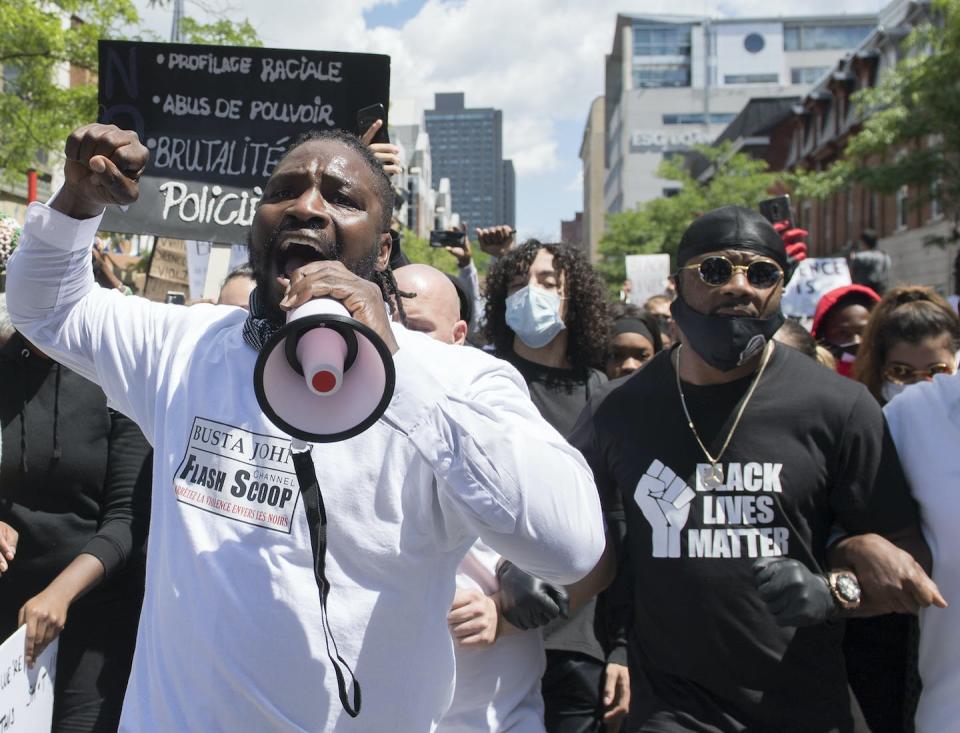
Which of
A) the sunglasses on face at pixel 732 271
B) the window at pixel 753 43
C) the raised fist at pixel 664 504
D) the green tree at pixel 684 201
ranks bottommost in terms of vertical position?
the raised fist at pixel 664 504

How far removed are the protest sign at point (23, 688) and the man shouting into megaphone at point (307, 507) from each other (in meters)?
1.00

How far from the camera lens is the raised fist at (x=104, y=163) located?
1.89 meters

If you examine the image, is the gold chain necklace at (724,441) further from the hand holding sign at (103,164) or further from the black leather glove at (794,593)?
the hand holding sign at (103,164)

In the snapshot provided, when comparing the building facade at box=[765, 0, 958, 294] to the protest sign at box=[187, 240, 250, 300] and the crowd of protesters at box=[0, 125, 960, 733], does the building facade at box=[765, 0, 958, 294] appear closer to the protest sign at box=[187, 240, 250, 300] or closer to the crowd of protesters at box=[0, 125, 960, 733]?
the protest sign at box=[187, 240, 250, 300]

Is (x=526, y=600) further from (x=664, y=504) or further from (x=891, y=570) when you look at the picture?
(x=891, y=570)

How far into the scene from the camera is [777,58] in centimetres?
8594

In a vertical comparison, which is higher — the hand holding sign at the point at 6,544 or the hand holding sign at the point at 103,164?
the hand holding sign at the point at 103,164

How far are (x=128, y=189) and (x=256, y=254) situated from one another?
258mm

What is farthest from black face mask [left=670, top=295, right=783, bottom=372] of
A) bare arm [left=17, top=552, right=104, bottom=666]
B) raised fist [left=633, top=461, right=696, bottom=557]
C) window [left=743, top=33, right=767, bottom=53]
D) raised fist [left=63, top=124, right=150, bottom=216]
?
window [left=743, top=33, right=767, bottom=53]

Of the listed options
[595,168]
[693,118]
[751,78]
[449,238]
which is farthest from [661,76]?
[449,238]

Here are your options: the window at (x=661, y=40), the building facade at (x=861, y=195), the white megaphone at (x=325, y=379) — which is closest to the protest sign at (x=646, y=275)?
the white megaphone at (x=325, y=379)

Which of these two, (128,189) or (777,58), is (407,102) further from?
(128,189)

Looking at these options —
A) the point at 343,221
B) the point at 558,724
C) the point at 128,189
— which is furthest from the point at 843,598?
the point at 128,189

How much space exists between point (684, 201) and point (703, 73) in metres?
51.5
